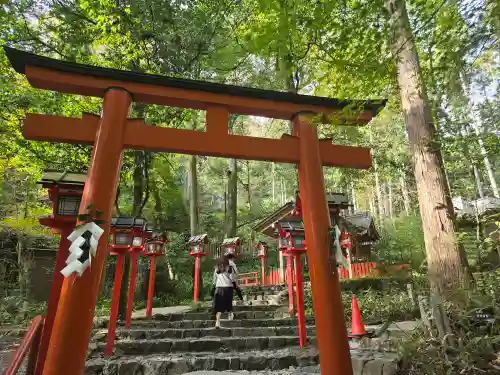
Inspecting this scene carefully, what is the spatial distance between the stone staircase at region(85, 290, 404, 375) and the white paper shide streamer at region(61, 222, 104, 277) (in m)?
3.42

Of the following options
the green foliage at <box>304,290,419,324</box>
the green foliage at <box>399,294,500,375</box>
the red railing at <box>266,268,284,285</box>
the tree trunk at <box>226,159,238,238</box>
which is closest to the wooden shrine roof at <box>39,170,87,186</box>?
the green foliage at <box>399,294,500,375</box>

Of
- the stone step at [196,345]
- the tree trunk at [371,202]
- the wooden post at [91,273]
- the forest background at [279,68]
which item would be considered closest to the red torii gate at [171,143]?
the wooden post at [91,273]

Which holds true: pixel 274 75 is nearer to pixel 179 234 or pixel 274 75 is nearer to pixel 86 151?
pixel 86 151

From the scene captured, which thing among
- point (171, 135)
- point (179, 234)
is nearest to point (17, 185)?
point (179, 234)

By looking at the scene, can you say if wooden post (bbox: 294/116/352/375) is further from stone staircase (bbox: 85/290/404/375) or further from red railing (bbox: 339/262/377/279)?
red railing (bbox: 339/262/377/279)

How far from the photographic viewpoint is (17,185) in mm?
14344

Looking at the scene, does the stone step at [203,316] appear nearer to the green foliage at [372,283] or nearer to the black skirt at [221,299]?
the black skirt at [221,299]

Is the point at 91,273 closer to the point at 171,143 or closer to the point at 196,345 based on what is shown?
the point at 171,143

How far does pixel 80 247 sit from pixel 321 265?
2.99 metres

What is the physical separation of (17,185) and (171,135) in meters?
13.6

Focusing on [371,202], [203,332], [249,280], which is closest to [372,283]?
[249,280]

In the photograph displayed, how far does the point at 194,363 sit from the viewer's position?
19.9 feet

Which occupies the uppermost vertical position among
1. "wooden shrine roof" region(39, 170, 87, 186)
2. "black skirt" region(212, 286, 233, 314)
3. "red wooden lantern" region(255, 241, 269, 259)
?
"red wooden lantern" region(255, 241, 269, 259)

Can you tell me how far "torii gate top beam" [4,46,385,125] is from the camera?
4.28 metres
